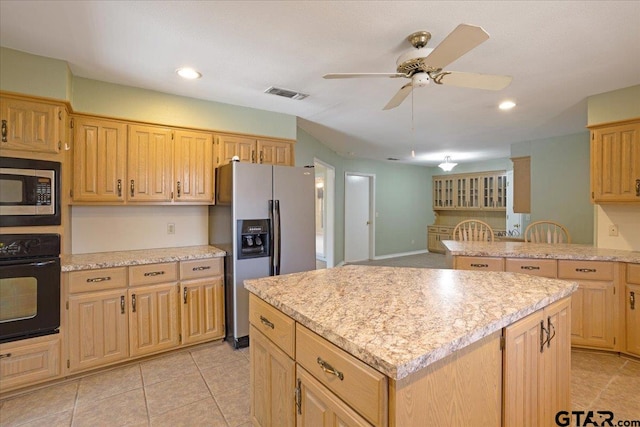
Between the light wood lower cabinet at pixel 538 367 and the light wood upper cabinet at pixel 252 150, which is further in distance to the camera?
the light wood upper cabinet at pixel 252 150

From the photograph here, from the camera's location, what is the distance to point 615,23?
5.97 ft

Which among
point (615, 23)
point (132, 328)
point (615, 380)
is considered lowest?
point (615, 380)

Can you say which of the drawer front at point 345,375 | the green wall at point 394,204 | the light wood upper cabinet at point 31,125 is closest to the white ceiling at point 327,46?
the light wood upper cabinet at point 31,125

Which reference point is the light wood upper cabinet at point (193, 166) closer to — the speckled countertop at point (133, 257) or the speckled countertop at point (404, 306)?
the speckled countertop at point (133, 257)

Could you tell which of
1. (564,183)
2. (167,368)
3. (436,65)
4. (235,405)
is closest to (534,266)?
(436,65)

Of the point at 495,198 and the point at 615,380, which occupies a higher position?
the point at 495,198

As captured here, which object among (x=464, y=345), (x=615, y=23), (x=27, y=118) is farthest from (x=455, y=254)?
(x=27, y=118)

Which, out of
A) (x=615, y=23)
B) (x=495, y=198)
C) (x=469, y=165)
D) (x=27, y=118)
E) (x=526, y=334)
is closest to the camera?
(x=526, y=334)

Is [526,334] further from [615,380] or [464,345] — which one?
[615,380]

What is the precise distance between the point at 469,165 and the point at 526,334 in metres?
7.25

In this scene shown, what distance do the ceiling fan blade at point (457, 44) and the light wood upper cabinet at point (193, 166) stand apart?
2328mm

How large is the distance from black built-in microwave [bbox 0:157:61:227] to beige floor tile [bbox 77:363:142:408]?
122 centimetres

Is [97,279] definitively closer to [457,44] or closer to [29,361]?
[29,361]

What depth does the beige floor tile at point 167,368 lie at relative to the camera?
7.92ft
